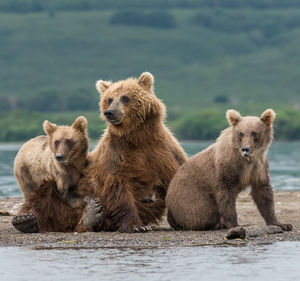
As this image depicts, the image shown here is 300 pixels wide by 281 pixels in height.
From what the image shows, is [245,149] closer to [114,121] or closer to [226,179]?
[226,179]

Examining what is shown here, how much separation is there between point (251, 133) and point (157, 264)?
1.98 metres

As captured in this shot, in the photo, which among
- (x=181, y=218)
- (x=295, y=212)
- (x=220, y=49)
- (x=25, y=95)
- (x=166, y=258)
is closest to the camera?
(x=166, y=258)

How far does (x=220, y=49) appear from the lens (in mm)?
160000

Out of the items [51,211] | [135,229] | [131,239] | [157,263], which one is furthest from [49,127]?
[157,263]

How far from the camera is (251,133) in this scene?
329 inches

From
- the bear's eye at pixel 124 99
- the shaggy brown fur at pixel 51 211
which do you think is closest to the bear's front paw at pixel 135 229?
the shaggy brown fur at pixel 51 211

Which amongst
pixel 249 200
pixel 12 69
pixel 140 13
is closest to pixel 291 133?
pixel 249 200

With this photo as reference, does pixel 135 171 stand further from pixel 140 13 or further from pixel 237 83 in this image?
pixel 140 13

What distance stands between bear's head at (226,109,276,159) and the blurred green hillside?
343 ft

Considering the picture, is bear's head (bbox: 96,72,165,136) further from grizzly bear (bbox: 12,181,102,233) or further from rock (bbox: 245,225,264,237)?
rock (bbox: 245,225,264,237)

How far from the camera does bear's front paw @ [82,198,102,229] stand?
9125 millimetres

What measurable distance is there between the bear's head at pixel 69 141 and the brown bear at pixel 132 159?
40 centimetres

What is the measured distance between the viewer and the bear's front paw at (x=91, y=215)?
29.9 feet

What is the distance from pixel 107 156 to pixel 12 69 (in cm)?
14243
